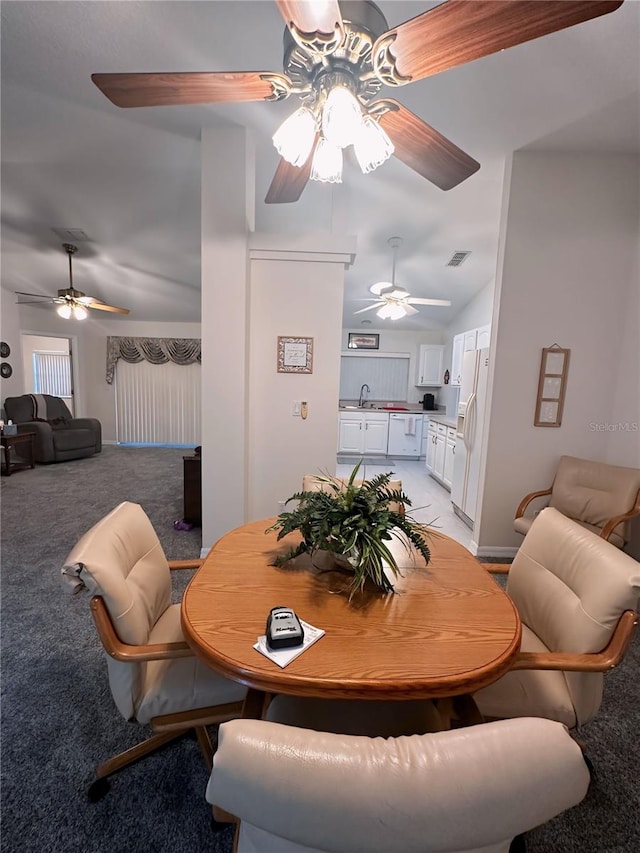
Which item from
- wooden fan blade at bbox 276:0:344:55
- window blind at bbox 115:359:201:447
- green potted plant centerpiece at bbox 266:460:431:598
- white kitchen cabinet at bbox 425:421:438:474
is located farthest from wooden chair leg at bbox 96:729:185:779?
window blind at bbox 115:359:201:447

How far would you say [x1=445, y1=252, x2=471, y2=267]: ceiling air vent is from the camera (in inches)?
167

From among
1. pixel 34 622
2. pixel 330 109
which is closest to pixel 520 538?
pixel 330 109

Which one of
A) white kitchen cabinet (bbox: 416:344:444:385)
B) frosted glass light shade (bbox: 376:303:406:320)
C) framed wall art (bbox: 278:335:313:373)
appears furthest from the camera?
white kitchen cabinet (bbox: 416:344:444:385)

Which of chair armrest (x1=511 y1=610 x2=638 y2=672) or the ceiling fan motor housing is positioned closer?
chair armrest (x1=511 y1=610 x2=638 y2=672)

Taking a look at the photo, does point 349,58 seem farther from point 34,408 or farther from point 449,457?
point 34,408

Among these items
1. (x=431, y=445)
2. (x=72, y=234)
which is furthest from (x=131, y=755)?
(x=72, y=234)

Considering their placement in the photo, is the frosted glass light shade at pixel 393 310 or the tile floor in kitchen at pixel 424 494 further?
the frosted glass light shade at pixel 393 310

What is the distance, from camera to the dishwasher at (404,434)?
597 cm

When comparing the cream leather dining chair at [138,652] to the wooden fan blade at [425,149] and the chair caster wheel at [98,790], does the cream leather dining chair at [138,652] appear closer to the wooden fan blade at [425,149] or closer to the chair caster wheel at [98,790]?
the chair caster wheel at [98,790]

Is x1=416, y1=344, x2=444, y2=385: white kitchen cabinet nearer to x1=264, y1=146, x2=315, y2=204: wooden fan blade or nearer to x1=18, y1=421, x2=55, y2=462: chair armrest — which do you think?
x1=264, y1=146, x2=315, y2=204: wooden fan blade

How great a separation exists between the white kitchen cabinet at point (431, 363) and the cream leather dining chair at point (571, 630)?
5305mm

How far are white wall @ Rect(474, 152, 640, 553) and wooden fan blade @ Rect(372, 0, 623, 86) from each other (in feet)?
6.24
